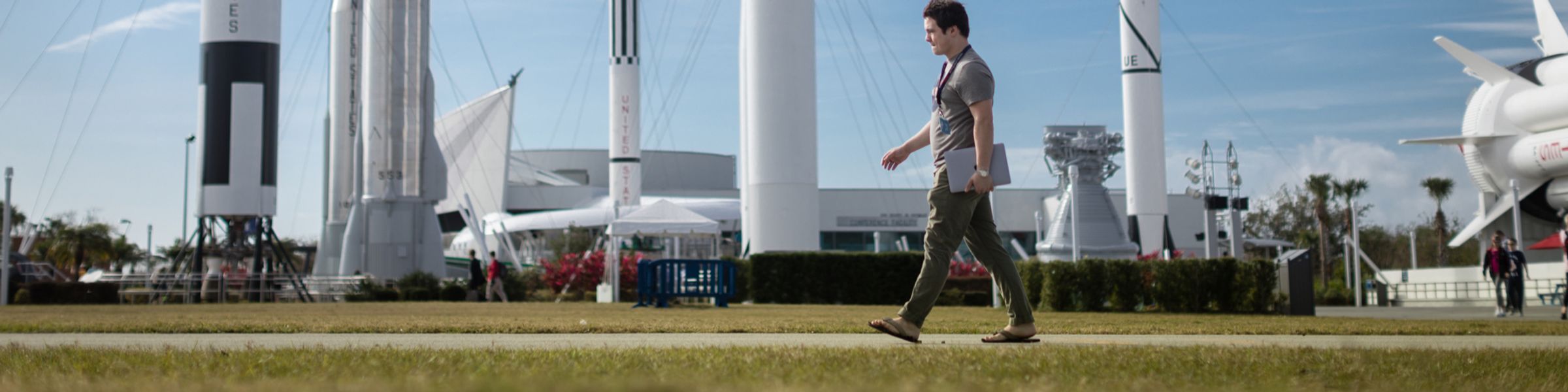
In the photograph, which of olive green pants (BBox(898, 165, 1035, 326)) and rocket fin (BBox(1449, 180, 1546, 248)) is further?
rocket fin (BBox(1449, 180, 1546, 248))

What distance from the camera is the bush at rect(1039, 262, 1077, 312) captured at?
603 inches

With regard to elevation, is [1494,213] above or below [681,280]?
above

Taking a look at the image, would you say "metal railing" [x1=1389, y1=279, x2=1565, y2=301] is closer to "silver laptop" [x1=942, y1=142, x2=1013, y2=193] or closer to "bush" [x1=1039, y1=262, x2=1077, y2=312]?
"bush" [x1=1039, y1=262, x2=1077, y2=312]

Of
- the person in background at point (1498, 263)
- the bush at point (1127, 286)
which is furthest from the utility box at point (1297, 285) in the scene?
the person in background at point (1498, 263)

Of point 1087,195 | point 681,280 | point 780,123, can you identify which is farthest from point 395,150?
point 1087,195

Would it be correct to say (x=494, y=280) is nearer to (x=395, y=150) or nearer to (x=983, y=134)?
(x=395, y=150)

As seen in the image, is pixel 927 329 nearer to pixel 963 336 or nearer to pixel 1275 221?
pixel 963 336

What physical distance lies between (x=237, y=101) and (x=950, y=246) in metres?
30.1

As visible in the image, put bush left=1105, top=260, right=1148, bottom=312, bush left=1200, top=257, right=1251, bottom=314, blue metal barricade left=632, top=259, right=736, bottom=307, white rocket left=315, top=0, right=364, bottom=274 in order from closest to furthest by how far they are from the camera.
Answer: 1. bush left=1200, top=257, right=1251, bottom=314
2. bush left=1105, top=260, right=1148, bottom=312
3. blue metal barricade left=632, top=259, right=736, bottom=307
4. white rocket left=315, top=0, right=364, bottom=274

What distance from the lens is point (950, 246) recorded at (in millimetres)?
5223

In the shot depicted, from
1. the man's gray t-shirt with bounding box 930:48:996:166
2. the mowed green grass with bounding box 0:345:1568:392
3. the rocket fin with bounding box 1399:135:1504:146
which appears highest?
the rocket fin with bounding box 1399:135:1504:146

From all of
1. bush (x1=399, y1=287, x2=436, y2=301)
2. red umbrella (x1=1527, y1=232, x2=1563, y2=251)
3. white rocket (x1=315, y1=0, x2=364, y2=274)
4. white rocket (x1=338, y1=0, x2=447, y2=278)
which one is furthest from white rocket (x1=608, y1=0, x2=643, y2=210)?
red umbrella (x1=1527, y1=232, x2=1563, y2=251)

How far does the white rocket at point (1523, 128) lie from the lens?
32625 mm

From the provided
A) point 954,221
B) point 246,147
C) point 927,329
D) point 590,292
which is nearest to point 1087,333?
point 927,329
